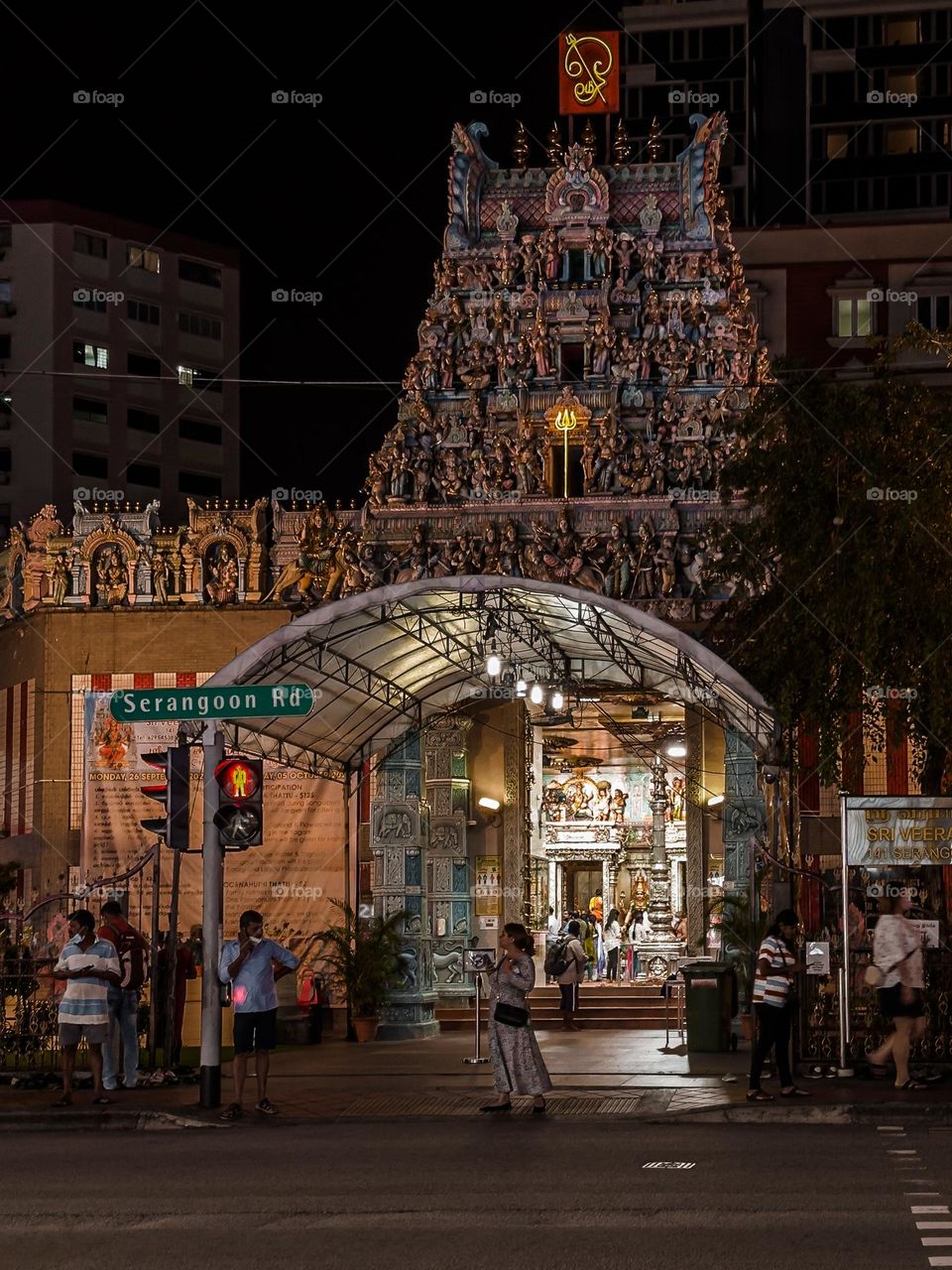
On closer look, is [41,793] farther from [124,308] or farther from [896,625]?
[124,308]

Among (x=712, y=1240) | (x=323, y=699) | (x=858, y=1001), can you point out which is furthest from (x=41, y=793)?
(x=712, y=1240)

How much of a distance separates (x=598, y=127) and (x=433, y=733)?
2995cm

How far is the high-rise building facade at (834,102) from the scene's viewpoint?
66.1 metres

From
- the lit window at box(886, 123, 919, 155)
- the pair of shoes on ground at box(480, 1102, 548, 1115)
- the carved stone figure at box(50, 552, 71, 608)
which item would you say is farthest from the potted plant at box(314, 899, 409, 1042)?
the lit window at box(886, 123, 919, 155)

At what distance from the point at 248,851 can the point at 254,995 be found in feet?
50.7

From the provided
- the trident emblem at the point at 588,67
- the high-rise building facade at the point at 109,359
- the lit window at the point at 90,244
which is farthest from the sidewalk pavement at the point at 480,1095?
the lit window at the point at 90,244

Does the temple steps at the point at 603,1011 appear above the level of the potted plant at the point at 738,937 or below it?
below

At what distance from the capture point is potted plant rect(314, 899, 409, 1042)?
3066cm

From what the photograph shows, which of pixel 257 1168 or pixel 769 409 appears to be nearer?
pixel 257 1168

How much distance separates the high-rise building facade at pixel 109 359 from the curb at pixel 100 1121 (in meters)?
56.4

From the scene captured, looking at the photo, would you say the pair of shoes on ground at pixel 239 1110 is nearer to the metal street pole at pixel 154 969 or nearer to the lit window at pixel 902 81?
the metal street pole at pixel 154 969

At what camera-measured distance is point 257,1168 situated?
48.3 ft

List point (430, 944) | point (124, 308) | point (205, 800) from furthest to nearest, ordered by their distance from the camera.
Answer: point (124, 308) → point (430, 944) → point (205, 800)

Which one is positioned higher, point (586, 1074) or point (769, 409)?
point (769, 409)
